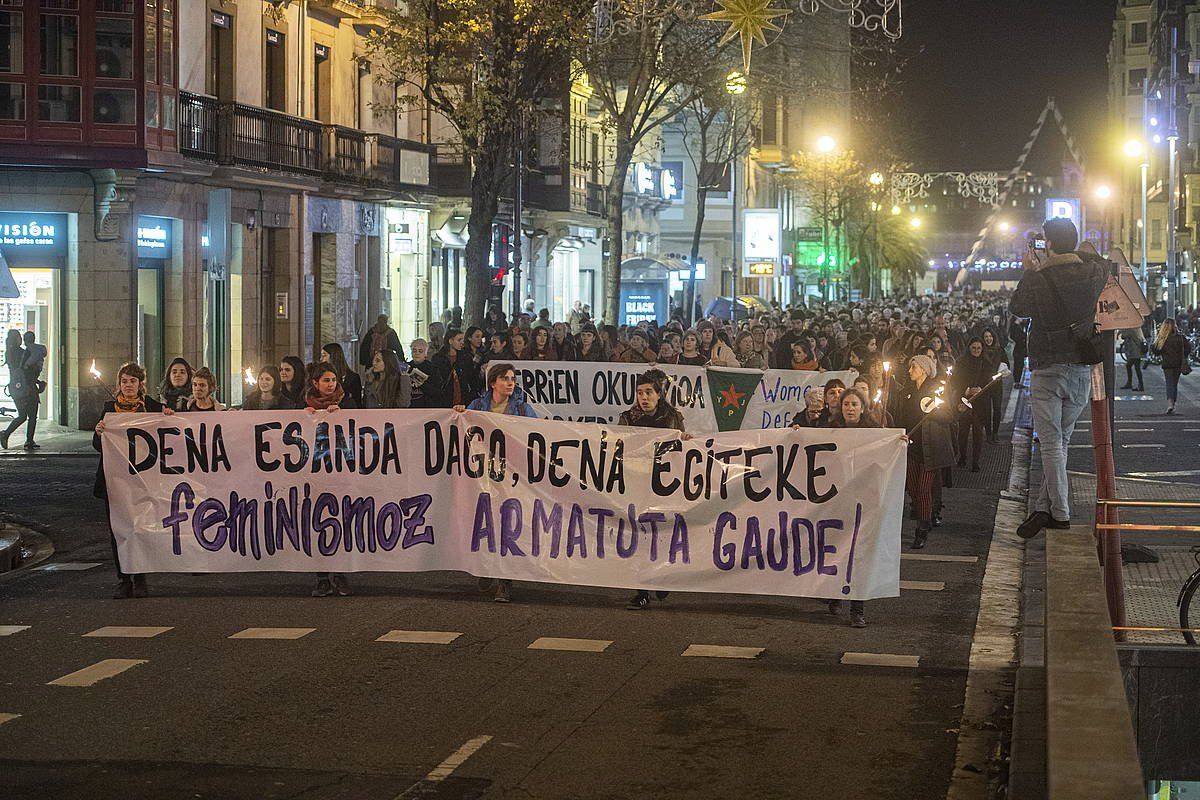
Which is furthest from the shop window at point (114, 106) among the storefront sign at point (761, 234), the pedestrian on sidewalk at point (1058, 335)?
the storefront sign at point (761, 234)

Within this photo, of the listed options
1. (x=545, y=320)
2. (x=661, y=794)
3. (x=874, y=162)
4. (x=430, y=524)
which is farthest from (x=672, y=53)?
(x=874, y=162)

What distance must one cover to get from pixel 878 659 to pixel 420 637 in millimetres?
2616

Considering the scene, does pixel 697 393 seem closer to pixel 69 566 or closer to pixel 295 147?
pixel 69 566

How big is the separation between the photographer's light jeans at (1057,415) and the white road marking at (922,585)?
2.70 meters

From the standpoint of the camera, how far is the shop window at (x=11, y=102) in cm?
2828

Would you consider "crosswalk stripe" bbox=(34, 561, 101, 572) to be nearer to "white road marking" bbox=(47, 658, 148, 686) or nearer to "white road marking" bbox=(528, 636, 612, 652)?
"white road marking" bbox=(47, 658, 148, 686)

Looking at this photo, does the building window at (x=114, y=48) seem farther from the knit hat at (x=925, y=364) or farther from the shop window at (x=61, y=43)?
the knit hat at (x=925, y=364)

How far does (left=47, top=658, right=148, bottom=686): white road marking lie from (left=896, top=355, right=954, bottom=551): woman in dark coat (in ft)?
22.8

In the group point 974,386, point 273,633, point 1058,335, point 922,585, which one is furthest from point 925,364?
point 273,633

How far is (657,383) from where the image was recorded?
1247 centimetres

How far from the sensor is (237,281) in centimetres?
3475

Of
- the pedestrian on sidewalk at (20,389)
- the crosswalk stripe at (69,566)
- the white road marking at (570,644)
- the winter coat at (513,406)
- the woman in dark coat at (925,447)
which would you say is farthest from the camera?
the pedestrian on sidewalk at (20,389)

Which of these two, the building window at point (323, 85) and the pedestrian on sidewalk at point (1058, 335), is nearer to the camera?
the pedestrian on sidewalk at point (1058, 335)

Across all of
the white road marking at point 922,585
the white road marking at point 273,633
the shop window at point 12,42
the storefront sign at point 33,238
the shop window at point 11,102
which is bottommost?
the white road marking at point 922,585
